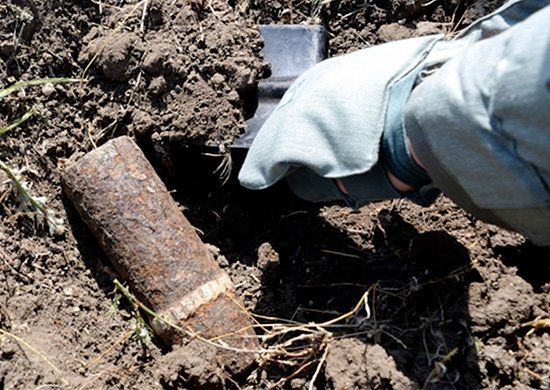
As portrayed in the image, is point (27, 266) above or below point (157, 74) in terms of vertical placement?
below

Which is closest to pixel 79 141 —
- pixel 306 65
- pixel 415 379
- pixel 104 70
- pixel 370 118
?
pixel 104 70

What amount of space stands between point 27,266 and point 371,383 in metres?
1.10

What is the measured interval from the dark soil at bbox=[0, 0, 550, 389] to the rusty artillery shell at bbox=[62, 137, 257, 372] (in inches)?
4.3

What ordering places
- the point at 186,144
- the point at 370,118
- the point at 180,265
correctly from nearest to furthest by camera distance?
the point at 370,118 → the point at 180,265 → the point at 186,144

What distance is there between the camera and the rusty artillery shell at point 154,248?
96.6 inches

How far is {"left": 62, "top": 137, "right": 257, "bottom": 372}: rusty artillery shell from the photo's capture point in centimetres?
245

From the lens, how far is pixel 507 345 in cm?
237

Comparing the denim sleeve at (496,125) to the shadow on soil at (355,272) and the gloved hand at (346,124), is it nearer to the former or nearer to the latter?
the gloved hand at (346,124)

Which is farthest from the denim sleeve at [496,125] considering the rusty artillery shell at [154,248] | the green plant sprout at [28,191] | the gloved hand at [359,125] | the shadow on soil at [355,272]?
the green plant sprout at [28,191]

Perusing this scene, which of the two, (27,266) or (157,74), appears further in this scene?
(157,74)

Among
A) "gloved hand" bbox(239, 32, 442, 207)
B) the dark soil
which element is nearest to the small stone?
the dark soil

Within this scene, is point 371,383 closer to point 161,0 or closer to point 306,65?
point 306,65

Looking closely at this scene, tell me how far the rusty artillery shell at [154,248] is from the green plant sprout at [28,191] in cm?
11

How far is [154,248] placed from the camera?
2.49 metres
